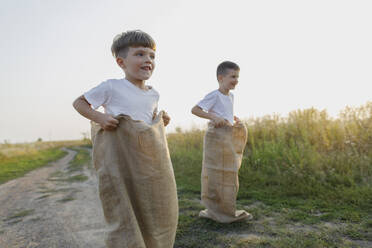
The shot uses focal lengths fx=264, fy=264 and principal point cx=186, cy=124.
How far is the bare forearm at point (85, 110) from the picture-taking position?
186 centimetres

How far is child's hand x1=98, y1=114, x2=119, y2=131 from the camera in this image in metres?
1.81

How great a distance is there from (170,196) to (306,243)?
65.1 inches

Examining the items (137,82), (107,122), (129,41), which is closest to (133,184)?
(107,122)

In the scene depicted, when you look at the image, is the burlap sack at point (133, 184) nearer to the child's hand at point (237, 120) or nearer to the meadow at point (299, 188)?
the meadow at point (299, 188)

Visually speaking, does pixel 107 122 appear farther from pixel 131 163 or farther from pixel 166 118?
pixel 166 118

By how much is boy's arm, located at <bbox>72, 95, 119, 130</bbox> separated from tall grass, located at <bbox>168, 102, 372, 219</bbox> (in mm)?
3258

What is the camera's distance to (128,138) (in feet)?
6.07

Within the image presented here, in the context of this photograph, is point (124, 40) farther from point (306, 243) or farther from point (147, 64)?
point (306, 243)

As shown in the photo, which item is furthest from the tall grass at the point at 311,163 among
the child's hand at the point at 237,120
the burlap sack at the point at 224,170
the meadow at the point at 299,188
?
the child's hand at the point at 237,120

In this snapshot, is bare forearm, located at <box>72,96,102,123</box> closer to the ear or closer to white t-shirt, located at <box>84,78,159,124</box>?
white t-shirt, located at <box>84,78,159,124</box>

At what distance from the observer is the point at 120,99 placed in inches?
77.5

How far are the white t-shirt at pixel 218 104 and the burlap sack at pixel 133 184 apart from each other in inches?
59.5

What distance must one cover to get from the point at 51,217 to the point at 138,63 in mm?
3315

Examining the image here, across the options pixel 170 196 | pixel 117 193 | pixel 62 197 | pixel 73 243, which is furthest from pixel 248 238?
pixel 62 197
